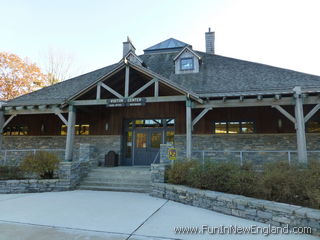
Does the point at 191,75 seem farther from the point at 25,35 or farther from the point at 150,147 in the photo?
the point at 25,35

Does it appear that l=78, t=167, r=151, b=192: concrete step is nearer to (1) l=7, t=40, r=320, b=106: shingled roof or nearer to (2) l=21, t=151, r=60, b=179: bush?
(2) l=21, t=151, r=60, b=179: bush

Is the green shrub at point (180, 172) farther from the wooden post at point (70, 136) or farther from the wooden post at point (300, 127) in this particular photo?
the wooden post at point (70, 136)

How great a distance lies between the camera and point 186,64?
13.5 metres

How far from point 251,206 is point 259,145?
6447 mm

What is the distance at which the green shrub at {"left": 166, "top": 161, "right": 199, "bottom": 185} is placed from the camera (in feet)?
23.0

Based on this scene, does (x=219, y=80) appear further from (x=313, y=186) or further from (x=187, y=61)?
(x=313, y=186)

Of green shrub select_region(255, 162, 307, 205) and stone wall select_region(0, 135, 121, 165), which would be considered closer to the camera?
green shrub select_region(255, 162, 307, 205)

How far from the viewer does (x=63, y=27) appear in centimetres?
1666

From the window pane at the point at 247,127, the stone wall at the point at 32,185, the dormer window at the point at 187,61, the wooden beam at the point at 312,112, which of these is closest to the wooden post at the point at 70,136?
the stone wall at the point at 32,185

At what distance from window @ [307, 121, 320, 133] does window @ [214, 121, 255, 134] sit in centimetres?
259

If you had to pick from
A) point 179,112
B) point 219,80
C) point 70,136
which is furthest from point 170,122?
point 70,136

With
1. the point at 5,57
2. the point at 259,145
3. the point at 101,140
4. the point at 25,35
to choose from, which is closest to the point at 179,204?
the point at 259,145

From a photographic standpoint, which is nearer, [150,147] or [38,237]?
[38,237]

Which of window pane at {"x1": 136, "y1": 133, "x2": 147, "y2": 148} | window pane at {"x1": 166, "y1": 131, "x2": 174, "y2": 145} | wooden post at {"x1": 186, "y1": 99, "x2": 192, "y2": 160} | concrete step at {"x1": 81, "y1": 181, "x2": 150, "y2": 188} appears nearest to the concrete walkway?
concrete step at {"x1": 81, "y1": 181, "x2": 150, "y2": 188}
